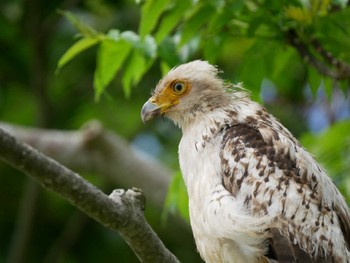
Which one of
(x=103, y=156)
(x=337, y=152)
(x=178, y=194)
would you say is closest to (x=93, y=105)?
(x=103, y=156)

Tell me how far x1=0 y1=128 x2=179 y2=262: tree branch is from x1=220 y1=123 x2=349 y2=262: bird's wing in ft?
2.49

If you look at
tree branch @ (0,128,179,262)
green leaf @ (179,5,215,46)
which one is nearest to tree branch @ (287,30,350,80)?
green leaf @ (179,5,215,46)

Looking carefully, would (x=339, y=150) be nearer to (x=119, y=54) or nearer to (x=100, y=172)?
(x=119, y=54)

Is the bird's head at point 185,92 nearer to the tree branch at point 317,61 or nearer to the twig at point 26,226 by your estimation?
the tree branch at point 317,61

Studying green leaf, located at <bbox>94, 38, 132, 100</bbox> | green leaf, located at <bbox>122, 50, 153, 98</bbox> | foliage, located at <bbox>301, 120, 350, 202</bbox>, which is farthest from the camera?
foliage, located at <bbox>301, 120, 350, 202</bbox>

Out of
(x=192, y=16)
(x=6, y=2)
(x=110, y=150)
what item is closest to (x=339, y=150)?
(x=192, y=16)

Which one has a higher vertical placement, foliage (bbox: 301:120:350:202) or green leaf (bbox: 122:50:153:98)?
green leaf (bbox: 122:50:153:98)

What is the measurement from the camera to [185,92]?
824 centimetres

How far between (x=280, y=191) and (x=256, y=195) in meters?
0.18

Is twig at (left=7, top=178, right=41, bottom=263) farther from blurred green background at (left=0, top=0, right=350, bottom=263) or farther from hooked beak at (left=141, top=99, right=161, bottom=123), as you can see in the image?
hooked beak at (left=141, top=99, right=161, bottom=123)

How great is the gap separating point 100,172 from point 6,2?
298cm

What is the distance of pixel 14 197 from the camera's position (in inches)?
592

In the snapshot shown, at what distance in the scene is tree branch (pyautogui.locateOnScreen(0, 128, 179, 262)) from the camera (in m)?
6.04

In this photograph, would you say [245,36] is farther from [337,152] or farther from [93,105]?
[93,105]
